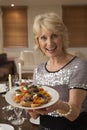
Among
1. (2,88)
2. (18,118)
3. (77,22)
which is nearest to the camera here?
(18,118)

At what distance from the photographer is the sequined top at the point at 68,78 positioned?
126 cm

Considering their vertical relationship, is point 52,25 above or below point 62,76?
above

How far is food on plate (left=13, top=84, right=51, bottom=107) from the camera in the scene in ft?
4.07

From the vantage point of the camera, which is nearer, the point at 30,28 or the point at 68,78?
the point at 68,78

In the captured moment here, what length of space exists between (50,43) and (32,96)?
0.27 metres

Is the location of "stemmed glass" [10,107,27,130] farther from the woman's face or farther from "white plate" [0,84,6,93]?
"white plate" [0,84,6,93]

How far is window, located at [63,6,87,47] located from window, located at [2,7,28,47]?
1135 mm

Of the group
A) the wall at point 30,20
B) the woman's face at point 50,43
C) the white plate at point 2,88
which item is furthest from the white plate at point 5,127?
the wall at point 30,20

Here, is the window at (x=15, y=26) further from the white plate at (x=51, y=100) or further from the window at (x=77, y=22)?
the white plate at (x=51, y=100)

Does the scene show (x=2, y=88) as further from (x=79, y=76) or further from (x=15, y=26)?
(x=15, y=26)

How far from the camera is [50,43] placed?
1303 millimetres

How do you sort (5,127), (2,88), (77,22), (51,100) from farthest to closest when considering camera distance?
(77,22), (2,88), (5,127), (51,100)

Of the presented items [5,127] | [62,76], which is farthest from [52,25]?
[5,127]

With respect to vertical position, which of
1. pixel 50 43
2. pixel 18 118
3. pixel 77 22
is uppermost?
pixel 77 22
